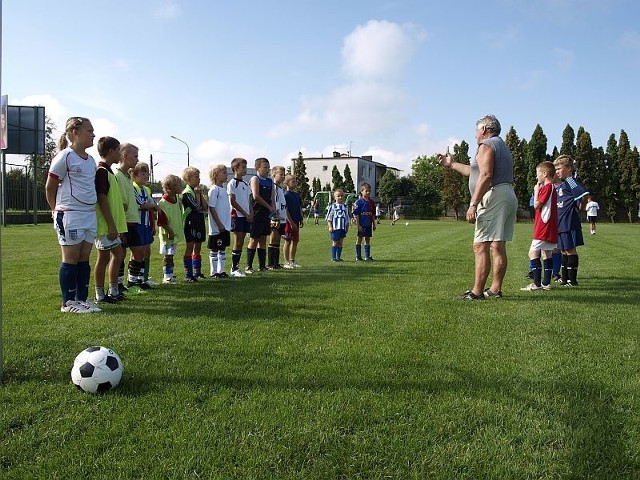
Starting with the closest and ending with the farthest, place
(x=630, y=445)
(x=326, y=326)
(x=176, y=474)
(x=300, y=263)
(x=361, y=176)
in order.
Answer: (x=176, y=474) < (x=630, y=445) < (x=326, y=326) < (x=300, y=263) < (x=361, y=176)

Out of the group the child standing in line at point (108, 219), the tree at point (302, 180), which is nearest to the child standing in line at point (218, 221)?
the child standing in line at point (108, 219)

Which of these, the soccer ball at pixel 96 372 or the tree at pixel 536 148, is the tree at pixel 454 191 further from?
the soccer ball at pixel 96 372

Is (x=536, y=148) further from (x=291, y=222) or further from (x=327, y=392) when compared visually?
(x=327, y=392)

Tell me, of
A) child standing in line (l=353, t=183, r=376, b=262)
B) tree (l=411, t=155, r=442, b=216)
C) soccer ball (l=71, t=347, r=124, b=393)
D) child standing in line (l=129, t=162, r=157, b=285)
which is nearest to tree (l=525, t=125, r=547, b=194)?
tree (l=411, t=155, r=442, b=216)

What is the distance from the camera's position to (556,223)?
7758 mm

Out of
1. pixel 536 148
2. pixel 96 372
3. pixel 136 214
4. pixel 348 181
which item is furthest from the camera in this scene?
pixel 348 181

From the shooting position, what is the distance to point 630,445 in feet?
8.37

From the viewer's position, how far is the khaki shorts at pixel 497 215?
641cm

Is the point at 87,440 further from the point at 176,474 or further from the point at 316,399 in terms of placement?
the point at 316,399

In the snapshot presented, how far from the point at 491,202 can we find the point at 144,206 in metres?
4.76

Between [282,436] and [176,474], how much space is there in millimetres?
570

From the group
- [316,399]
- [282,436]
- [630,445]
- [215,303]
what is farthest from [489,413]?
[215,303]

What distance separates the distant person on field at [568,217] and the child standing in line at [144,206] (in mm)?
6456

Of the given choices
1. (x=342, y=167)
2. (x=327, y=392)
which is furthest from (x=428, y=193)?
(x=327, y=392)
